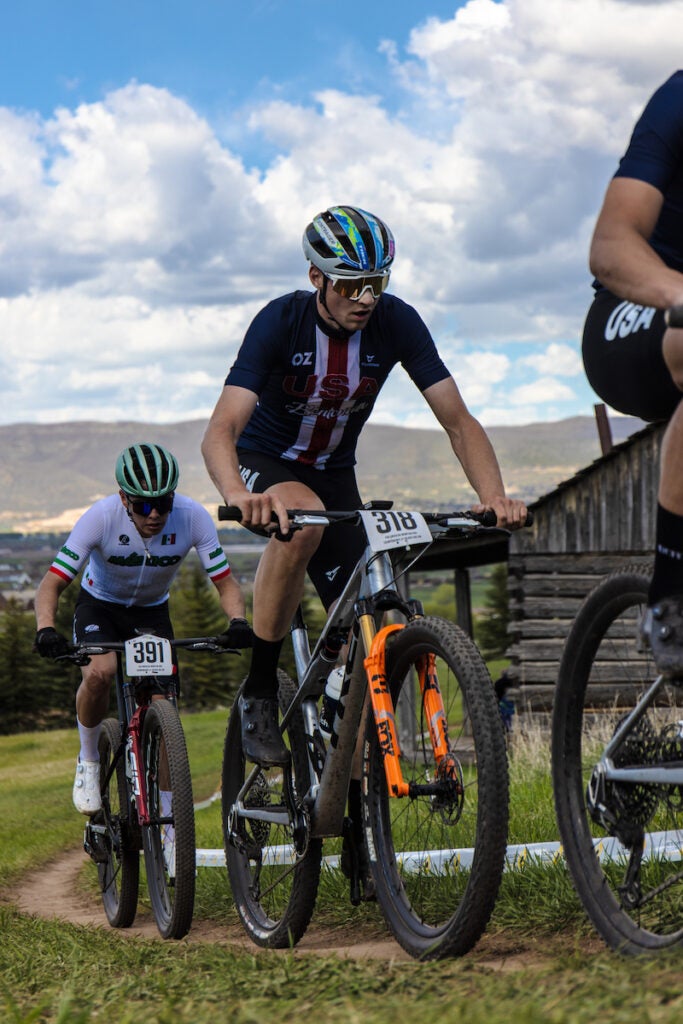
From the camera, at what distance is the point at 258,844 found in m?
5.50

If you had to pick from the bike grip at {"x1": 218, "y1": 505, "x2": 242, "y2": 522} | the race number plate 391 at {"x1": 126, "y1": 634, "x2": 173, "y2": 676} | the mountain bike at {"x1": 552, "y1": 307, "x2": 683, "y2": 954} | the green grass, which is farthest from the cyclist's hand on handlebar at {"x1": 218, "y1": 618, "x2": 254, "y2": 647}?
the mountain bike at {"x1": 552, "y1": 307, "x2": 683, "y2": 954}

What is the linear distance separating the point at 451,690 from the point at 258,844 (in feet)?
5.95

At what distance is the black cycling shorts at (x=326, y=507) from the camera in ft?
17.2

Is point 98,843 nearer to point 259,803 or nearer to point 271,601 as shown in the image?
point 259,803

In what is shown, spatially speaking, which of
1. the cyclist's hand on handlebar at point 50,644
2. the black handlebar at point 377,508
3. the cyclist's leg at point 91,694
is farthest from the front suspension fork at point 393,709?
the cyclist's leg at point 91,694

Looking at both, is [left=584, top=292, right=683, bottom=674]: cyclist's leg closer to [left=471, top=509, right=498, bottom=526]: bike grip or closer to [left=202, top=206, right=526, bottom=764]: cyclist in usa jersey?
[left=471, top=509, right=498, bottom=526]: bike grip

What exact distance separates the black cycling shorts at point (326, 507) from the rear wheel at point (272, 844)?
0.49 m

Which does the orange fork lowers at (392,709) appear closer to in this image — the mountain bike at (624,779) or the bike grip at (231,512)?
the mountain bike at (624,779)

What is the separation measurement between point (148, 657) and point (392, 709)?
2635mm

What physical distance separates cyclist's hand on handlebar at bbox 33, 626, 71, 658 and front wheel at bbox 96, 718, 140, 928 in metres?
0.73

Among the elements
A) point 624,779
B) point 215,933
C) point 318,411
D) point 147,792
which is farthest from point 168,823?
point 624,779

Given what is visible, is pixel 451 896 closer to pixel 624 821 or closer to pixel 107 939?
pixel 624 821

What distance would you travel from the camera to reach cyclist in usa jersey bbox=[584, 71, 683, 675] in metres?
2.95

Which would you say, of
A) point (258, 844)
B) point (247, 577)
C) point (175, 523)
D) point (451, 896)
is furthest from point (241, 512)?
point (247, 577)
